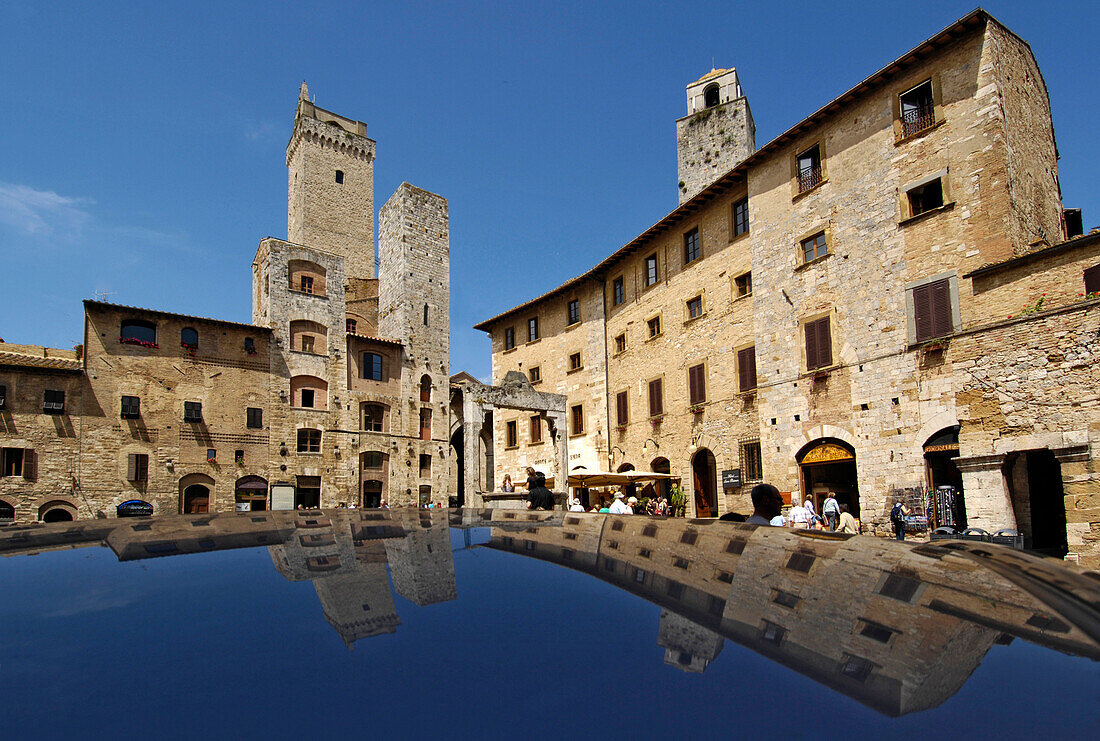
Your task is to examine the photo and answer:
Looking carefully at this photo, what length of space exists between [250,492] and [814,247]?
2800cm

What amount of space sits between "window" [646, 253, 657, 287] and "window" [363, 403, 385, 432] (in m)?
16.9

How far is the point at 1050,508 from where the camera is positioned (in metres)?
17.4

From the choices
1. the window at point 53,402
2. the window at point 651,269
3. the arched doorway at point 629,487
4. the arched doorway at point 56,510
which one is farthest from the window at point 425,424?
the window at point 53,402

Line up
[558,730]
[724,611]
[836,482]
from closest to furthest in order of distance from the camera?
1. [558,730]
2. [724,611]
3. [836,482]

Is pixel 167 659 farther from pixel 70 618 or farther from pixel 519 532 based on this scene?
pixel 519 532

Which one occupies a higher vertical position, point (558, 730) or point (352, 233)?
point (352, 233)

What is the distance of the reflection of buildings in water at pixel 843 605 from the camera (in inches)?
48.6

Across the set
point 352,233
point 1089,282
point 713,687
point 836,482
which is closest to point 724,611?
point 713,687

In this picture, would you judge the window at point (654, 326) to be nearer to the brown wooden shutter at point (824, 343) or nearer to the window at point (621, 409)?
the window at point (621, 409)

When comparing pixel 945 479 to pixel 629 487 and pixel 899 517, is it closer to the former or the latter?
pixel 899 517

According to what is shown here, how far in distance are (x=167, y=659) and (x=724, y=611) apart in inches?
47.5

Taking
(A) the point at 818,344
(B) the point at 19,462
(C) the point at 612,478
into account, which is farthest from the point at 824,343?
(B) the point at 19,462

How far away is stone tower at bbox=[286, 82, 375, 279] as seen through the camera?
2149 inches

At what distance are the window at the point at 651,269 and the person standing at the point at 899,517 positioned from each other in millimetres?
15132
